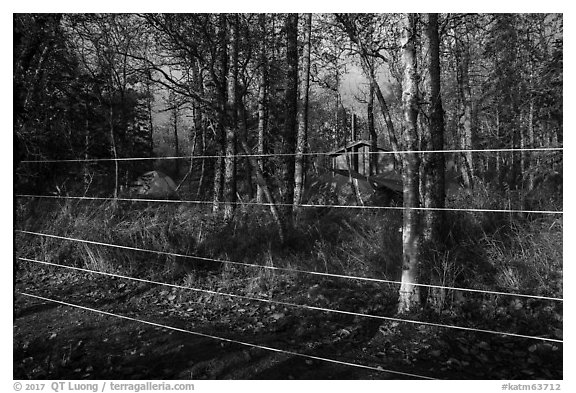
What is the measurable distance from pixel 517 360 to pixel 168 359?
2396 mm

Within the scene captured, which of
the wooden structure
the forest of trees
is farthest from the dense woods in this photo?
the wooden structure

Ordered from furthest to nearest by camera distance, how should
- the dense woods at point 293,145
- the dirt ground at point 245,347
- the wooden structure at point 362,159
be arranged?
the wooden structure at point 362,159, the dense woods at point 293,145, the dirt ground at point 245,347

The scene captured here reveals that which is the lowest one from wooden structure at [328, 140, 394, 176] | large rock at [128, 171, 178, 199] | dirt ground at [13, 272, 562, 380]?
dirt ground at [13, 272, 562, 380]

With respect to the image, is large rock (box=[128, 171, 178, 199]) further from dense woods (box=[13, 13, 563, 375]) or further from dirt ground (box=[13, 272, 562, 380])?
Result: dirt ground (box=[13, 272, 562, 380])

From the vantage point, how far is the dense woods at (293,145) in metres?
3.36

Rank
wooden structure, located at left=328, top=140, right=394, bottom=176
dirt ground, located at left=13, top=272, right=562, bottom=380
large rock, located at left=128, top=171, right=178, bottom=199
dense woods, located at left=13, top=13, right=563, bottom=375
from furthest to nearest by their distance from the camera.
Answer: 1. wooden structure, located at left=328, top=140, right=394, bottom=176
2. large rock, located at left=128, top=171, right=178, bottom=199
3. dense woods, located at left=13, top=13, right=563, bottom=375
4. dirt ground, located at left=13, top=272, right=562, bottom=380

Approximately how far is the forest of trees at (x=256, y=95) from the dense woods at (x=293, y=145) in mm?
26

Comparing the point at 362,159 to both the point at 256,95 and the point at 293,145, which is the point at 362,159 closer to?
the point at 256,95

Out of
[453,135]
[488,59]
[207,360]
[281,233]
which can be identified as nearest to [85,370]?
[207,360]

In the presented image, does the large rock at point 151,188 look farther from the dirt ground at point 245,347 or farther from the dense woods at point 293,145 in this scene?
the dirt ground at point 245,347

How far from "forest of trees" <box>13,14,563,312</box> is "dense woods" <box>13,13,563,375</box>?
1.0 inches

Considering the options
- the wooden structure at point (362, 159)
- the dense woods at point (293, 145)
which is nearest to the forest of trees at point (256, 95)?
the dense woods at point (293, 145)

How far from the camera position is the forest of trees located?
11.1 ft

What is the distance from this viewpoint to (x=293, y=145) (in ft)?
19.5
